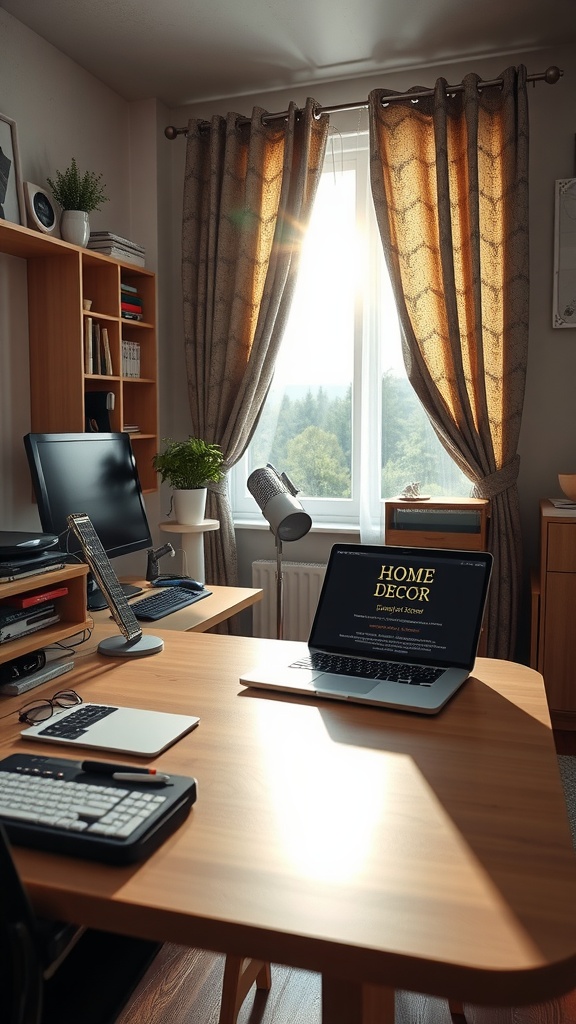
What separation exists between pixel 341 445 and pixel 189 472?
45.3 inches

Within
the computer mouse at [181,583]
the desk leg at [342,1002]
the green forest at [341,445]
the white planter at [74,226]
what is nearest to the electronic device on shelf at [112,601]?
the computer mouse at [181,583]

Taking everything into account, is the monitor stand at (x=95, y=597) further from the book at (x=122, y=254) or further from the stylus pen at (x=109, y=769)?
the book at (x=122, y=254)

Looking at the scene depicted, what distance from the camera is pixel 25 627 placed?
160 cm

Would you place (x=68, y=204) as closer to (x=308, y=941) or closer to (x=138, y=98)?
(x=138, y=98)

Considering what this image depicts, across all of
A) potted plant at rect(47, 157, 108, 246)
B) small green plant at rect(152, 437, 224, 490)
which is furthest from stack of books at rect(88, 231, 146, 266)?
small green plant at rect(152, 437, 224, 490)

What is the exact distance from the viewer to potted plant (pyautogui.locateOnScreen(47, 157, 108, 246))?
304cm

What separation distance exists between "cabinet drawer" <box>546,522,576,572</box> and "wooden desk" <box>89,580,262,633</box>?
3.95ft

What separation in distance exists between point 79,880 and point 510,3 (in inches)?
131

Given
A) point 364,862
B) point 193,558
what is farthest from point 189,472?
point 364,862

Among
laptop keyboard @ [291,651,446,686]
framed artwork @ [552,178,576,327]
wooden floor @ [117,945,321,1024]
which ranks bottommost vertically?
wooden floor @ [117,945,321,1024]

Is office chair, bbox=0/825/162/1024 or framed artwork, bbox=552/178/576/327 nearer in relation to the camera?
office chair, bbox=0/825/162/1024

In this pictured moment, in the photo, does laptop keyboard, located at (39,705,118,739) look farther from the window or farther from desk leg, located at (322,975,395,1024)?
the window

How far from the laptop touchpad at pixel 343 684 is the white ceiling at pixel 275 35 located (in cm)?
270

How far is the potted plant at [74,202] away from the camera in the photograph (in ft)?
9.99
